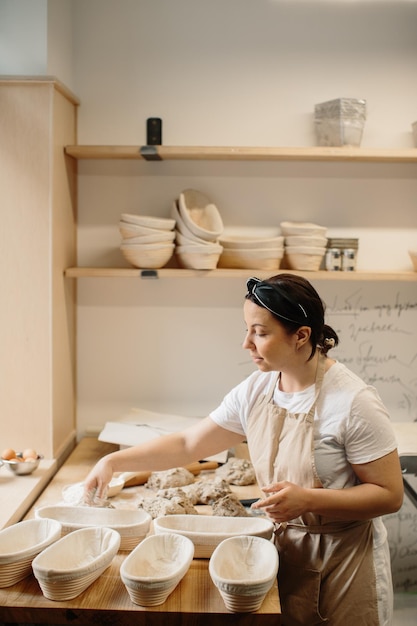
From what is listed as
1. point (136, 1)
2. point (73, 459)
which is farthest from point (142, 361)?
point (136, 1)

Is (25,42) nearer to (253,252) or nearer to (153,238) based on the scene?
(153,238)

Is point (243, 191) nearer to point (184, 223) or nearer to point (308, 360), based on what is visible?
point (184, 223)

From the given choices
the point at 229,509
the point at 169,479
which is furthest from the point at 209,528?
the point at 169,479

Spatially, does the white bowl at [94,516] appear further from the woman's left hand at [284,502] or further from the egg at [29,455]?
the egg at [29,455]

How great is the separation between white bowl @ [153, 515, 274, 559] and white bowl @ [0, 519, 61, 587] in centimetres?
28

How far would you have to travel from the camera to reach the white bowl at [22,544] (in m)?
1.55

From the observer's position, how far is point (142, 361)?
3041 millimetres

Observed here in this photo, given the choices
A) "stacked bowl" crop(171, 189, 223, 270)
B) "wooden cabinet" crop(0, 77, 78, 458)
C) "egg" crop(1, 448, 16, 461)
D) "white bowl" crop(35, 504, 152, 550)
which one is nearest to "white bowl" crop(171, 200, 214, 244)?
"stacked bowl" crop(171, 189, 223, 270)

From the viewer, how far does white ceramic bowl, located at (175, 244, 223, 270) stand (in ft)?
8.79

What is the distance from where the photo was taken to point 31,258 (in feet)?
8.36

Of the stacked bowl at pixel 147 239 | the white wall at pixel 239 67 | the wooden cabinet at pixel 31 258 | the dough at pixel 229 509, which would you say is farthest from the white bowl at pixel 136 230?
the dough at pixel 229 509

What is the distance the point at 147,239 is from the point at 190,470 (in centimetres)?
93

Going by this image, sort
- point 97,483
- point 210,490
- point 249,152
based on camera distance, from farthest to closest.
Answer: point 249,152, point 210,490, point 97,483

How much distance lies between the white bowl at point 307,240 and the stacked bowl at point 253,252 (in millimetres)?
42
